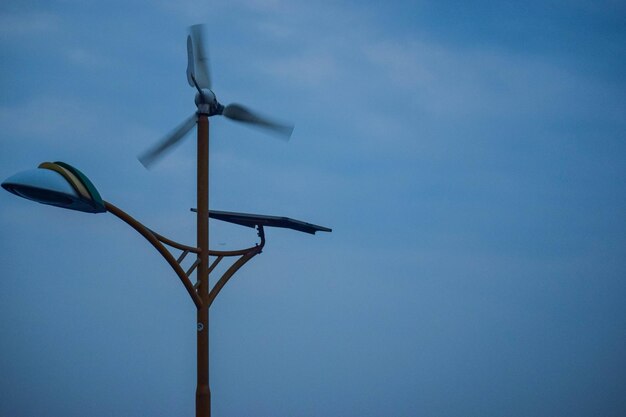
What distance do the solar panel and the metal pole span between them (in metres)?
1.03

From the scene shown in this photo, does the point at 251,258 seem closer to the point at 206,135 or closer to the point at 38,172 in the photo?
the point at 206,135

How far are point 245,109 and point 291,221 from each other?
2527mm

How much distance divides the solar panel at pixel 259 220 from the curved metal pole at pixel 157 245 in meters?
2.00

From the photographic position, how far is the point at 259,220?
52.9 feet

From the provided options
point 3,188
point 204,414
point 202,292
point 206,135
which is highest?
point 206,135

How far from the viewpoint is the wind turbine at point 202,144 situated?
580 inches

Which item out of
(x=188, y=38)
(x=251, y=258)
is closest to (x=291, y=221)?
(x=251, y=258)

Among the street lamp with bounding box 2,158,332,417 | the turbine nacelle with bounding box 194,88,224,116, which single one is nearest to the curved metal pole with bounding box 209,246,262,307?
the street lamp with bounding box 2,158,332,417

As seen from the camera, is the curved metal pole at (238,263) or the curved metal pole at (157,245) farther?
the curved metal pole at (238,263)

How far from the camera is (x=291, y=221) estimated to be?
1616 cm

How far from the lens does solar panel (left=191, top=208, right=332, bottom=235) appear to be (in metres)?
16.0

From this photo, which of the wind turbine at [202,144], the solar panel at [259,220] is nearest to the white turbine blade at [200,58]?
the wind turbine at [202,144]

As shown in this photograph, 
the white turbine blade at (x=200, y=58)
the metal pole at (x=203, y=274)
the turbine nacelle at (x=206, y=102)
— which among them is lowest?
the metal pole at (x=203, y=274)

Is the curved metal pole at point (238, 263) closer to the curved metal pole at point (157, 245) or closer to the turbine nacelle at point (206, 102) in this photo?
the curved metal pole at point (157, 245)
